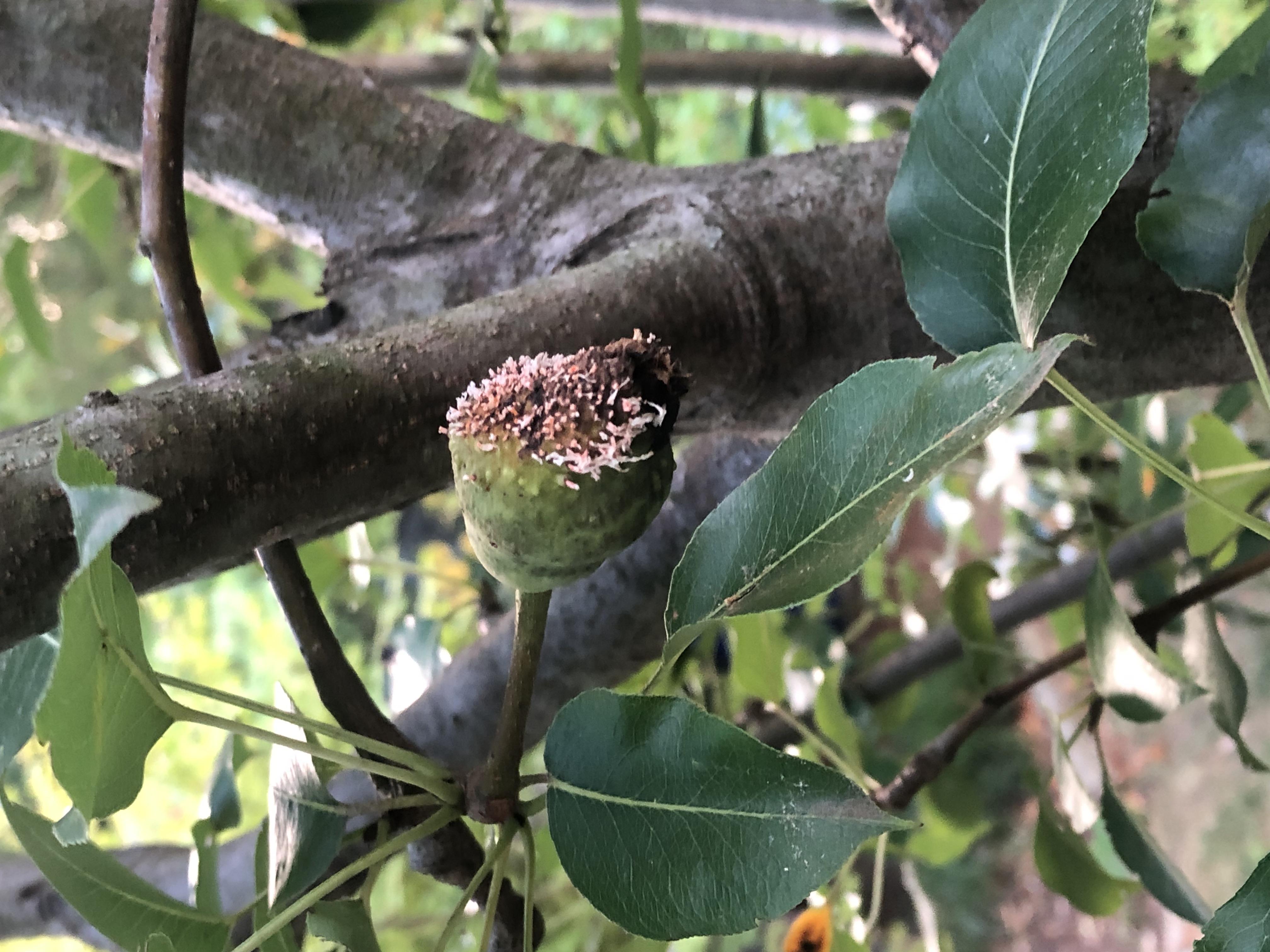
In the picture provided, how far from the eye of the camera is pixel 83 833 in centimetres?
23

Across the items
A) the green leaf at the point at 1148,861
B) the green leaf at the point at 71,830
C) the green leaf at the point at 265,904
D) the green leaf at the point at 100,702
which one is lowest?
the green leaf at the point at 1148,861

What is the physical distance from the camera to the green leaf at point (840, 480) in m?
0.17

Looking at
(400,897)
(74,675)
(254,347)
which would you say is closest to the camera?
(74,675)

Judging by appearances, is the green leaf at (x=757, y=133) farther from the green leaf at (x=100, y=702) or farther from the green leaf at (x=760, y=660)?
the green leaf at (x=100, y=702)

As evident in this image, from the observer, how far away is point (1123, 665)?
→ 38cm

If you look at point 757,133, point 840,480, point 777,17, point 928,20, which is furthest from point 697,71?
point 840,480

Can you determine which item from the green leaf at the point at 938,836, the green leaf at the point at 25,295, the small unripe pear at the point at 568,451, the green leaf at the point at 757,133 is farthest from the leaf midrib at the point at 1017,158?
the green leaf at the point at 25,295

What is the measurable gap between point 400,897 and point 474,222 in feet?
3.14

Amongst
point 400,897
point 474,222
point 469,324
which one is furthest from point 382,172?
point 400,897

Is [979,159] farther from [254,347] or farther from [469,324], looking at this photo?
[254,347]

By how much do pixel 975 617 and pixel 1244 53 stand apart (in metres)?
0.34

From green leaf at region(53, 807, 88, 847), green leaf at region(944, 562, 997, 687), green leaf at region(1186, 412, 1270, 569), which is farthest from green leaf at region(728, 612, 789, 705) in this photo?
green leaf at region(53, 807, 88, 847)

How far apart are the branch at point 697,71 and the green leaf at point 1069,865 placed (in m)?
0.46

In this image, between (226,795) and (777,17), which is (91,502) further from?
(777,17)
